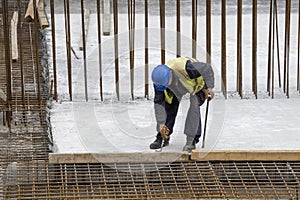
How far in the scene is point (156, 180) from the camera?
28.2 feet

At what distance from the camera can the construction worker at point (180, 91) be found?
28.2 ft

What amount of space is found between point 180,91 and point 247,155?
0.93m

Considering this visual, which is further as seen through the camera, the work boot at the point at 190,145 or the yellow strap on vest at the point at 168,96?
the work boot at the point at 190,145

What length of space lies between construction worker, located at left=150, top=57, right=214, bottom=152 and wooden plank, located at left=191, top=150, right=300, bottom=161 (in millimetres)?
225

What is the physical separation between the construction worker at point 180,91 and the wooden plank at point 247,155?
22cm

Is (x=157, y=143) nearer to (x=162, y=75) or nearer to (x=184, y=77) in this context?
(x=184, y=77)

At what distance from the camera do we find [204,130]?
30.2 ft

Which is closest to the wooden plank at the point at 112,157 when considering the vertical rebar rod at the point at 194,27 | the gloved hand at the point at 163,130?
the gloved hand at the point at 163,130

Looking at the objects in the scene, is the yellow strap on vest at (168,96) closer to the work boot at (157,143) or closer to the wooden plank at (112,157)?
the work boot at (157,143)

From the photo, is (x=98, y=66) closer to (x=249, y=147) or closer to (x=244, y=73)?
(x=244, y=73)

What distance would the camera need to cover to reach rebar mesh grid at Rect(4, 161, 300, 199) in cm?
826

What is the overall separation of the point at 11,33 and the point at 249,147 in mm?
5196

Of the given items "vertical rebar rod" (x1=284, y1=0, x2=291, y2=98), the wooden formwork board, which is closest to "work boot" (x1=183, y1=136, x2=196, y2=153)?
the wooden formwork board

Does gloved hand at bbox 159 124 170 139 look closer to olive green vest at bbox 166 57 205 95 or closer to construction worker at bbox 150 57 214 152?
construction worker at bbox 150 57 214 152
